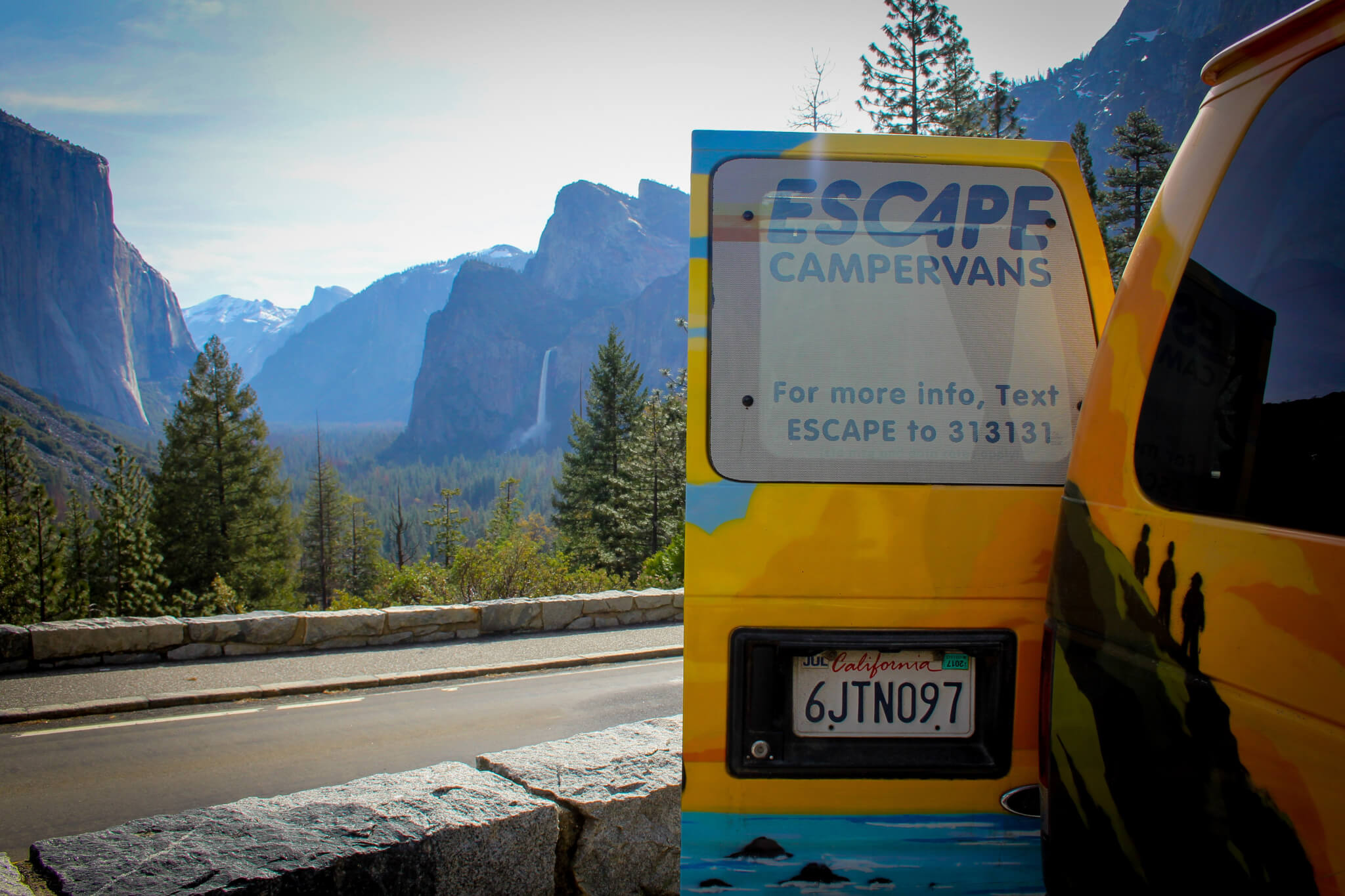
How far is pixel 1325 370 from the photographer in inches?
48.3

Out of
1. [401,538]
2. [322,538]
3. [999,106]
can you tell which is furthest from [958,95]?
[401,538]

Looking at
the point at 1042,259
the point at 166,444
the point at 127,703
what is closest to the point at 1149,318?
the point at 1042,259

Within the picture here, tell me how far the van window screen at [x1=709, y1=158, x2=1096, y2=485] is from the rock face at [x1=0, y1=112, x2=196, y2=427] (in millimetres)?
201764

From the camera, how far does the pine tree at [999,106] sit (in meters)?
37.2

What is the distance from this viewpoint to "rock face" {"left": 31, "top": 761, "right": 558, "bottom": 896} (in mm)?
2002

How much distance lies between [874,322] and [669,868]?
2078mm

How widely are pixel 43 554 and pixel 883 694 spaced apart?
46.4 meters

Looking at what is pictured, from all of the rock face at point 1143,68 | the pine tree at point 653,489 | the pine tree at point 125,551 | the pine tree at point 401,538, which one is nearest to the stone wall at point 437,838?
the pine tree at point 653,489

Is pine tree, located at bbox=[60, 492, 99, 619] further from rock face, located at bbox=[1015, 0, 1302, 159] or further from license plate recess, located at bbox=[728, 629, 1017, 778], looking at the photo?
rock face, located at bbox=[1015, 0, 1302, 159]

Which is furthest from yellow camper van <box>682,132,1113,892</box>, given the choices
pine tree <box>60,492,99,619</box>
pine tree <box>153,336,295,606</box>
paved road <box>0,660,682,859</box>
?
pine tree <box>153,336,295,606</box>

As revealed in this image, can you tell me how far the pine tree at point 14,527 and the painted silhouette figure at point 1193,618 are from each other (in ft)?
139

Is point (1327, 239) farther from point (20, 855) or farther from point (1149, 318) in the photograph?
point (20, 855)

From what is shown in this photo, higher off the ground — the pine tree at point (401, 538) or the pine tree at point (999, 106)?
the pine tree at point (999, 106)

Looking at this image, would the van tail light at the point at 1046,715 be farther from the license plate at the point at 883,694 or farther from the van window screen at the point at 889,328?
the van window screen at the point at 889,328
